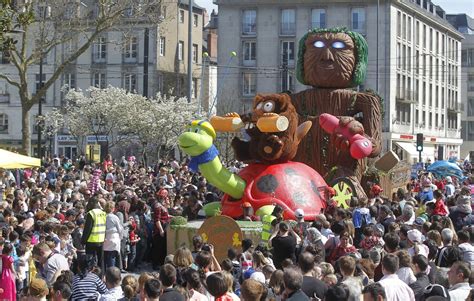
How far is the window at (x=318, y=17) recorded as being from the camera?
66.9 m

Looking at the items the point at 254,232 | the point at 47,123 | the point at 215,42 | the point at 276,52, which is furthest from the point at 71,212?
the point at 215,42

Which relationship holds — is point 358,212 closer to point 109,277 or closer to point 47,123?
point 109,277

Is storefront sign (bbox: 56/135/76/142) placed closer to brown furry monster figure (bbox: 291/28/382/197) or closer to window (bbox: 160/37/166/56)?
window (bbox: 160/37/166/56)

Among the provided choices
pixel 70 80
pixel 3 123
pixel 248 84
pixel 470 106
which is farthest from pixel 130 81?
pixel 470 106

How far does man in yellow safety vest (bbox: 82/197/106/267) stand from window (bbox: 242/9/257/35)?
52.1 metres

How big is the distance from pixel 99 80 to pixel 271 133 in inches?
1834

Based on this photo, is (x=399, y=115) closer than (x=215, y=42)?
Yes

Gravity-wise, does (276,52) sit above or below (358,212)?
above

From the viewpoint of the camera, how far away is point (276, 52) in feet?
222

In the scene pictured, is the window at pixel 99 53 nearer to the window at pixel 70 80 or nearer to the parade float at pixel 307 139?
the window at pixel 70 80

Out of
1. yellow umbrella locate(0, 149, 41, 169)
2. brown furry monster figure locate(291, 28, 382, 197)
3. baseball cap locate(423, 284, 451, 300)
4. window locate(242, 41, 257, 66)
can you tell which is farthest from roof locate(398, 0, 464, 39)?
baseball cap locate(423, 284, 451, 300)

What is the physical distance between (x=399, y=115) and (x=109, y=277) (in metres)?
60.7

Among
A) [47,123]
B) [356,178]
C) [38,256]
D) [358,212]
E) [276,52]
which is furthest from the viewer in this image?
[276,52]

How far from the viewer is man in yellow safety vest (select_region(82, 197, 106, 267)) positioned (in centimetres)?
1650
